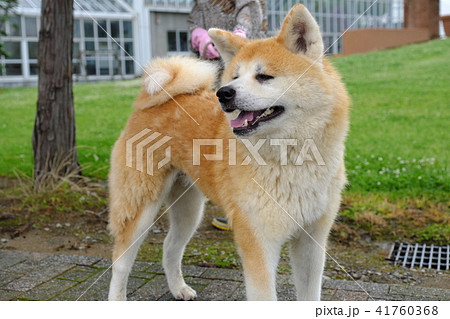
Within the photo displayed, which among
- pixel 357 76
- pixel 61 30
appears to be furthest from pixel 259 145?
pixel 357 76

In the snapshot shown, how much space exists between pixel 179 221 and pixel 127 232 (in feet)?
1.40

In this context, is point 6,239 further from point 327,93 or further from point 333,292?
point 327,93

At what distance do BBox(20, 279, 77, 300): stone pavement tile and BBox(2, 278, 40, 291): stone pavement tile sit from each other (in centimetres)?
5

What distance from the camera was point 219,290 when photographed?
3160 mm

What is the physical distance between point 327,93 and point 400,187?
3.19 meters

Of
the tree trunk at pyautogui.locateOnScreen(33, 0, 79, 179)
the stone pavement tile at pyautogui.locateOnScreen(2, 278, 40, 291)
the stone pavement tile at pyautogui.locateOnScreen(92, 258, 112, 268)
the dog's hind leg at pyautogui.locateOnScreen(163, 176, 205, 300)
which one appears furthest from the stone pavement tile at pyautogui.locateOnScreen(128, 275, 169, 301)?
the tree trunk at pyautogui.locateOnScreen(33, 0, 79, 179)

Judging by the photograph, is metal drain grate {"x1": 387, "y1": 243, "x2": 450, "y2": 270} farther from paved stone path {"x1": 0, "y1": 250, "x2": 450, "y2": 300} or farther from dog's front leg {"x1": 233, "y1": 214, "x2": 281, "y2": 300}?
dog's front leg {"x1": 233, "y1": 214, "x2": 281, "y2": 300}

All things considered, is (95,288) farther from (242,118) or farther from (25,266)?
(242,118)

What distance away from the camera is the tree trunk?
5184 millimetres

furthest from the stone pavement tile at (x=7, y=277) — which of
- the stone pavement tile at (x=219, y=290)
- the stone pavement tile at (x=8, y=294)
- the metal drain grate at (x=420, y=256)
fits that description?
the metal drain grate at (x=420, y=256)

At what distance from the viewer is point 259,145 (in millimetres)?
2479

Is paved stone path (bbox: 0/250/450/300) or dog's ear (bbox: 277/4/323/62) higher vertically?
dog's ear (bbox: 277/4/323/62)

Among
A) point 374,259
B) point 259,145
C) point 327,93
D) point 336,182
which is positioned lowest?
point 374,259

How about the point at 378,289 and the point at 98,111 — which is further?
the point at 98,111
